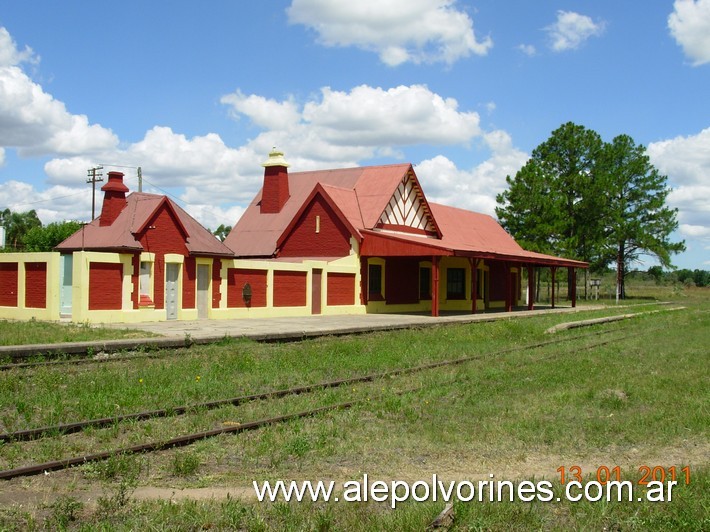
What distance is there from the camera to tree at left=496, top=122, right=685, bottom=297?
2249 inches

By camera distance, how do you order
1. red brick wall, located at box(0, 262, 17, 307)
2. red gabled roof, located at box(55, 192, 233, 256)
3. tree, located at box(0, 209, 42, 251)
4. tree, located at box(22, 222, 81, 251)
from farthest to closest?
tree, located at box(0, 209, 42, 251) < tree, located at box(22, 222, 81, 251) < red brick wall, located at box(0, 262, 17, 307) < red gabled roof, located at box(55, 192, 233, 256)

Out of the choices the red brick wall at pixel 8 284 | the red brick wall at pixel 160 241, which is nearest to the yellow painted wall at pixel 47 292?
the red brick wall at pixel 8 284

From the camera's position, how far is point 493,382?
12641 millimetres

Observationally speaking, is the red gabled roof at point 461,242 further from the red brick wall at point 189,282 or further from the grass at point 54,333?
the grass at point 54,333

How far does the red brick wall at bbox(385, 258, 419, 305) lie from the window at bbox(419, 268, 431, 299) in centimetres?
42

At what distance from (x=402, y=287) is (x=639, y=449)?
29.6 metres

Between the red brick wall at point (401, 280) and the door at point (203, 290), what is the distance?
1116cm

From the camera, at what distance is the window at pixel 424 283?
38.8m

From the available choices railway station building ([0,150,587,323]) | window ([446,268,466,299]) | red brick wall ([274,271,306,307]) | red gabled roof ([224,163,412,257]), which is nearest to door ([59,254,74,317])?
railway station building ([0,150,587,323])

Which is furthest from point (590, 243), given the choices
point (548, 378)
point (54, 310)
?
point (548, 378)

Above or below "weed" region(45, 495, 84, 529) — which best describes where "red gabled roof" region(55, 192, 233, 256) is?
above

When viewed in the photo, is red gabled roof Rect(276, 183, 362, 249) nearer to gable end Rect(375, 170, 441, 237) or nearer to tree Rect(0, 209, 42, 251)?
gable end Rect(375, 170, 441, 237)

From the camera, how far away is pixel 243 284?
28875mm

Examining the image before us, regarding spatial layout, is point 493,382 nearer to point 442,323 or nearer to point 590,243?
point 442,323
